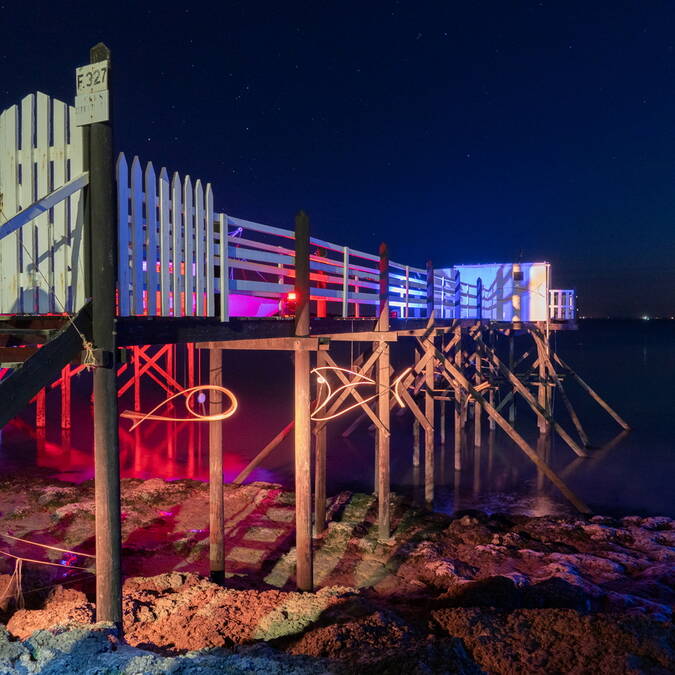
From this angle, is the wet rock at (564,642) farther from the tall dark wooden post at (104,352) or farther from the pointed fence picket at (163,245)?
the pointed fence picket at (163,245)

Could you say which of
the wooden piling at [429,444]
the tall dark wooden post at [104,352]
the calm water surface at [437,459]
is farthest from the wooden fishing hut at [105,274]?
the calm water surface at [437,459]

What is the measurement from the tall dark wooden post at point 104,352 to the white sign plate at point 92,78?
6 cm

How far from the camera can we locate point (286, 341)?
21.5 feet

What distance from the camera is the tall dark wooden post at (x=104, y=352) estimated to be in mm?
3939

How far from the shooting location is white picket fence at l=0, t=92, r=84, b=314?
4.41m

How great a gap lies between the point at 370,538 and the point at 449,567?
6.24ft

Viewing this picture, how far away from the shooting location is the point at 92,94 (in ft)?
12.8

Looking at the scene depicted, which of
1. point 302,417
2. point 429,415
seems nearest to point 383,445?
point 302,417

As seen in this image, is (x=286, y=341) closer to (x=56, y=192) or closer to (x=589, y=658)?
(x=56, y=192)

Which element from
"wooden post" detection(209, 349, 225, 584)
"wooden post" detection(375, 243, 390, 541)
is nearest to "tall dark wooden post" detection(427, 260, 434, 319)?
"wooden post" detection(375, 243, 390, 541)

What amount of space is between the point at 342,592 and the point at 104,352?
3.37m

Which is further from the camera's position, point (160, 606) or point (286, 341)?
point (286, 341)

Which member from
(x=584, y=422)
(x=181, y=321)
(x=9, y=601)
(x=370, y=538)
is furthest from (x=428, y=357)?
(x=584, y=422)

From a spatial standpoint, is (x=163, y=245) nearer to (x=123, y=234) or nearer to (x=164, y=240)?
(x=164, y=240)
